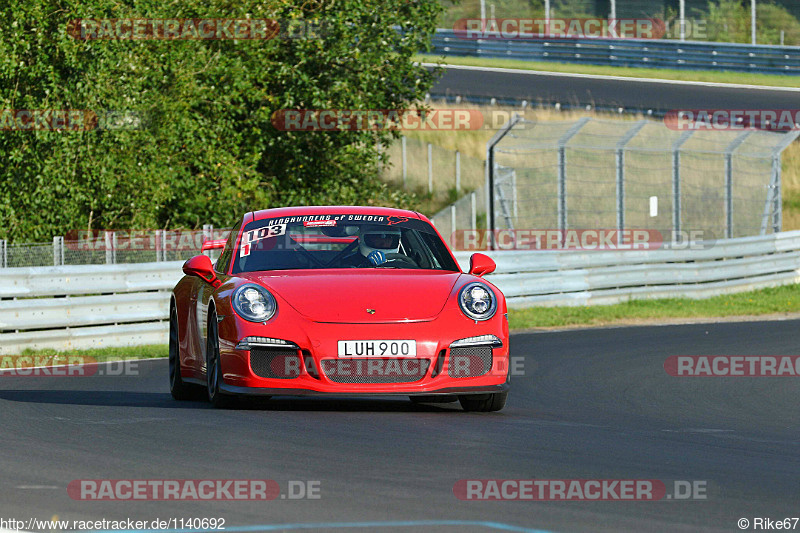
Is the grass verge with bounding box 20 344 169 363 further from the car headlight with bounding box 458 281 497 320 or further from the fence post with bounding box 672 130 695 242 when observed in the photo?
the fence post with bounding box 672 130 695 242

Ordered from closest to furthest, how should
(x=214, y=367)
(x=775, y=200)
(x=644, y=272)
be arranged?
(x=214, y=367), (x=644, y=272), (x=775, y=200)

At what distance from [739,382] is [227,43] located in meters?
14.6

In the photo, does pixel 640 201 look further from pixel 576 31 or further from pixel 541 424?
pixel 541 424

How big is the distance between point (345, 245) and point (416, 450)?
277 cm

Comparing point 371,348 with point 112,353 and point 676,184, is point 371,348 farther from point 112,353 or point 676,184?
point 676,184

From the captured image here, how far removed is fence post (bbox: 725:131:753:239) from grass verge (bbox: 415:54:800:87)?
42.4 feet

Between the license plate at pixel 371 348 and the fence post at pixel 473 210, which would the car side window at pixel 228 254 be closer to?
the license plate at pixel 371 348

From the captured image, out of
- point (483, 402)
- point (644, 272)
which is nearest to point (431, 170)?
point (644, 272)

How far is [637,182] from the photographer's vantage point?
106 ft

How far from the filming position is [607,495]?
5.66 metres

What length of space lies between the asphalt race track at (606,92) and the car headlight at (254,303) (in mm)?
25550

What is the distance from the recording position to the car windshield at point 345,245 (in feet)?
30.2

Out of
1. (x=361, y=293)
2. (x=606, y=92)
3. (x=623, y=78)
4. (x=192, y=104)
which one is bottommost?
(x=606, y=92)

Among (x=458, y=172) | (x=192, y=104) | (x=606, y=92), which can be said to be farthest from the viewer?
(x=606, y=92)
